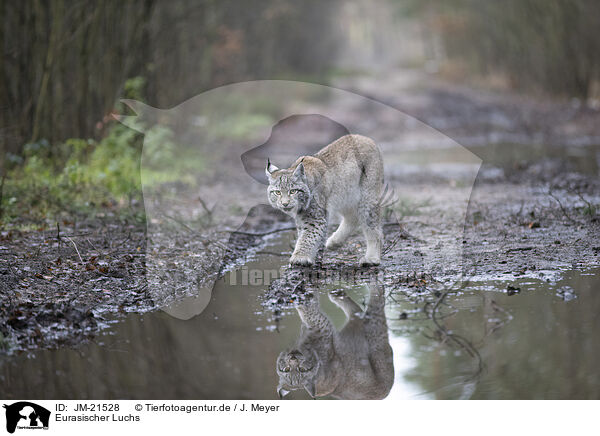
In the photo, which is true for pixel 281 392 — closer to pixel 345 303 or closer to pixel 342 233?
pixel 345 303

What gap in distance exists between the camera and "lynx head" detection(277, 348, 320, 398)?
4941mm

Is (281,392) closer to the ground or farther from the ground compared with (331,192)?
closer to the ground

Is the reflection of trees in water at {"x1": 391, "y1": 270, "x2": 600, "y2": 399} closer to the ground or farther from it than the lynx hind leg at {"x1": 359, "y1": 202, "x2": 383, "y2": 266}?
closer to the ground

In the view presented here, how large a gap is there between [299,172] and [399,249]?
1877mm

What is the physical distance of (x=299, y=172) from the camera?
7.31 metres

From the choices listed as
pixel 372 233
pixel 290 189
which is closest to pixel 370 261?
pixel 372 233

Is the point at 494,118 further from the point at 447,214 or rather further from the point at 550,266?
the point at 550,266

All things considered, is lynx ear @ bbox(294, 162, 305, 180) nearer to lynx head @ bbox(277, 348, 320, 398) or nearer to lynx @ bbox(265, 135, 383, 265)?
lynx @ bbox(265, 135, 383, 265)

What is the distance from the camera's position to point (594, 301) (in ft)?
20.1
